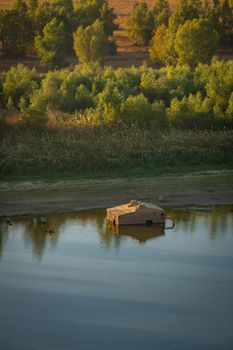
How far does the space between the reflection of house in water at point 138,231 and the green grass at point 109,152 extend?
5.26 m

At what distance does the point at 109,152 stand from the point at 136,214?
6460 millimetres

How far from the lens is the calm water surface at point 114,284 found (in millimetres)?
17172

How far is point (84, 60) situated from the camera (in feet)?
168

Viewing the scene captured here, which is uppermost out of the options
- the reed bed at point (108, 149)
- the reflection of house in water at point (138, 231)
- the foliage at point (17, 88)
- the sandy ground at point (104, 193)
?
the foliage at point (17, 88)

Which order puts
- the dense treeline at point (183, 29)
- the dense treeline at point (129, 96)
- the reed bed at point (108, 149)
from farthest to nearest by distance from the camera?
1. the dense treeline at point (183, 29)
2. the dense treeline at point (129, 96)
3. the reed bed at point (108, 149)

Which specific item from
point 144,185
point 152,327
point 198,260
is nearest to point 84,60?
point 144,185

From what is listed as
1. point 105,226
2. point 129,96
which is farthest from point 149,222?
point 129,96

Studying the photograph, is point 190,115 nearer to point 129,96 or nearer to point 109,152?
point 129,96

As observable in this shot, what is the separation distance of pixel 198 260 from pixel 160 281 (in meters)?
2.05

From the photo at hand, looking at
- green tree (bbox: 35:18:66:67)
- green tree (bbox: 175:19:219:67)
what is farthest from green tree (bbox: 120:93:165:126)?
green tree (bbox: 35:18:66:67)

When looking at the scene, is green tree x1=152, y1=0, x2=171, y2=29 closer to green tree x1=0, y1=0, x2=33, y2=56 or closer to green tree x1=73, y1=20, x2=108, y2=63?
green tree x1=73, y1=20, x2=108, y2=63

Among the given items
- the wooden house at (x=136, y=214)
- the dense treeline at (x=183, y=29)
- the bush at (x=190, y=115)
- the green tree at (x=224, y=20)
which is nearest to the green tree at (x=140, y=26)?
the dense treeline at (x=183, y=29)

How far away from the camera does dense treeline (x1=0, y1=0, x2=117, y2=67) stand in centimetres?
5081

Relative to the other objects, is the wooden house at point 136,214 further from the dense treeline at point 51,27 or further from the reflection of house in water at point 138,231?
the dense treeline at point 51,27
